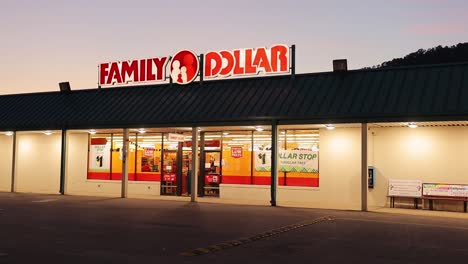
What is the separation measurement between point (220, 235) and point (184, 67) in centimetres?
1539

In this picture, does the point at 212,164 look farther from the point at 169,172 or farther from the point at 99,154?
the point at 99,154

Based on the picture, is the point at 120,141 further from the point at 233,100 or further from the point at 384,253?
the point at 384,253

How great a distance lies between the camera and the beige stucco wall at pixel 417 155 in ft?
73.1

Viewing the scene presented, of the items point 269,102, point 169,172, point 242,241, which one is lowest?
point 242,241

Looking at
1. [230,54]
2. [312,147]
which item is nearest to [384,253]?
[312,147]

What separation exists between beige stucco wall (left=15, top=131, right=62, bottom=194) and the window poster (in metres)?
2.05

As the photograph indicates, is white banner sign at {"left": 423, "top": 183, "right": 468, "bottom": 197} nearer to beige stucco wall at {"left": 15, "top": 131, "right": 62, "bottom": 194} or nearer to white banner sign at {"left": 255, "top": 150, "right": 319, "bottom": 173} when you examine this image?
white banner sign at {"left": 255, "top": 150, "right": 319, "bottom": 173}

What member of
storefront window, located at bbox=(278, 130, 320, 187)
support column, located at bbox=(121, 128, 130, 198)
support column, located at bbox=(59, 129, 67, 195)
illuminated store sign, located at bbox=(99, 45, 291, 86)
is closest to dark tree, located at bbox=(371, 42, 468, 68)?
illuminated store sign, located at bbox=(99, 45, 291, 86)

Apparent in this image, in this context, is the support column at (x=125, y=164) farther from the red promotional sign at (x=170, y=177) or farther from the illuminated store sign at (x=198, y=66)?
the illuminated store sign at (x=198, y=66)

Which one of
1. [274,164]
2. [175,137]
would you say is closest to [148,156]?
[175,137]

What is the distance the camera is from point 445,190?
72.3ft

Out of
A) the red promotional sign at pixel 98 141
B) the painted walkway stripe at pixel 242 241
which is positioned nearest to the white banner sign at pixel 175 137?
the red promotional sign at pixel 98 141

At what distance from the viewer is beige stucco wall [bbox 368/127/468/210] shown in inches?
877

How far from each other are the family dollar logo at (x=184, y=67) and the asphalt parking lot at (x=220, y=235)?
8.24 m
